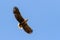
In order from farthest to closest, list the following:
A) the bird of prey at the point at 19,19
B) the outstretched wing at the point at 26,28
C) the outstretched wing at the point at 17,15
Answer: the outstretched wing at the point at 26,28 < the bird of prey at the point at 19,19 < the outstretched wing at the point at 17,15

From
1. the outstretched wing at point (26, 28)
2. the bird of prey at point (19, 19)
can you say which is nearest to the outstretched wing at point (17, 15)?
the bird of prey at point (19, 19)

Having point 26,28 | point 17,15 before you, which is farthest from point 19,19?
point 26,28

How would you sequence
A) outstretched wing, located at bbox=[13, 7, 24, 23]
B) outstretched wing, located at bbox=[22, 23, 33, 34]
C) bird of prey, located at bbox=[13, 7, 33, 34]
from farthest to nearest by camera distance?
1. outstretched wing, located at bbox=[22, 23, 33, 34]
2. bird of prey, located at bbox=[13, 7, 33, 34]
3. outstretched wing, located at bbox=[13, 7, 24, 23]

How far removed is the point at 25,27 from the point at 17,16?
104 inches

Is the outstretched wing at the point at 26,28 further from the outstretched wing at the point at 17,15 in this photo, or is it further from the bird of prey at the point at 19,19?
the outstretched wing at the point at 17,15

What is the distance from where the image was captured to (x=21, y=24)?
5768 inches

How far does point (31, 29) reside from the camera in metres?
150

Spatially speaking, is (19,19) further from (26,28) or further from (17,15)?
(26,28)

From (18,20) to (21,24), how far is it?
92cm

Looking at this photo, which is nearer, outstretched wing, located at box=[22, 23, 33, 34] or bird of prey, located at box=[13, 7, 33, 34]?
bird of prey, located at box=[13, 7, 33, 34]

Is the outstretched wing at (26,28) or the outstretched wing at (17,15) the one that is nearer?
the outstretched wing at (17,15)

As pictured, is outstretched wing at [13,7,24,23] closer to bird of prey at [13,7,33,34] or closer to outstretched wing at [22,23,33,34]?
bird of prey at [13,7,33,34]

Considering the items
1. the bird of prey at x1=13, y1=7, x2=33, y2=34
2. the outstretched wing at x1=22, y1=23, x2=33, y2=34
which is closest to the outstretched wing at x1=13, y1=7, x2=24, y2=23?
the bird of prey at x1=13, y1=7, x2=33, y2=34

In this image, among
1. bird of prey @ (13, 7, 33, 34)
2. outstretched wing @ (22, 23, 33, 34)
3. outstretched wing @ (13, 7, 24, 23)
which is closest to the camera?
outstretched wing @ (13, 7, 24, 23)
